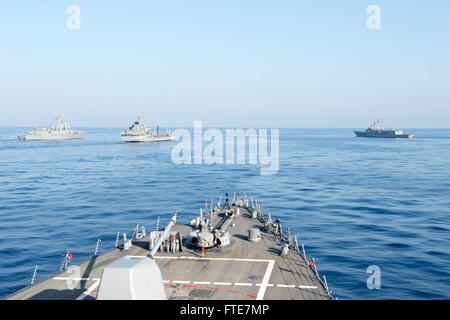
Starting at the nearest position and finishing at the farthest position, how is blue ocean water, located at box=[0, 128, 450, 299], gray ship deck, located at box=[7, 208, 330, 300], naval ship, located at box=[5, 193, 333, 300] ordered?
naval ship, located at box=[5, 193, 333, 300], gray ship deck, located at box=[7, 208, 330, 300], blue ocean water, located at box=[0, 128, 450, 299]

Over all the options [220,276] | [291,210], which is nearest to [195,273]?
[220,276]

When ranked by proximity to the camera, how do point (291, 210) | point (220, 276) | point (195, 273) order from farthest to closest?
point (291, 210)
point (195, 273)
point (220, 276)

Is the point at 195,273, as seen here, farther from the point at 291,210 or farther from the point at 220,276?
the point at 291,210

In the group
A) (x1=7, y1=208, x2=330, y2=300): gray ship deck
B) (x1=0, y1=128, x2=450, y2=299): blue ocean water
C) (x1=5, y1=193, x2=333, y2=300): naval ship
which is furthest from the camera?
(x1=0, y1=128, x2=450, y2=299): blue ocean water

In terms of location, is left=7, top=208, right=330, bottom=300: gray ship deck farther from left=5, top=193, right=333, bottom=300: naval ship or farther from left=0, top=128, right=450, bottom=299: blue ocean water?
left=0, top=128, right=450, bottom=299: blue ocean water

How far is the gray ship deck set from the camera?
21609mm

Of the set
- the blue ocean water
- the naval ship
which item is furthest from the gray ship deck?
the blue ocean water

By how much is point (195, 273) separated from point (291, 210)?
39.1 meters

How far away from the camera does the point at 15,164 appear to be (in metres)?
115

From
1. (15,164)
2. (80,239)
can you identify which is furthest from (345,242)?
(15,164)

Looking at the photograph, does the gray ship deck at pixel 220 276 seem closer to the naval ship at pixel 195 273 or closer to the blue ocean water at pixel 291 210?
the naval ship at pixel 195 273

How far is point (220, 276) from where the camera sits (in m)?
24.4

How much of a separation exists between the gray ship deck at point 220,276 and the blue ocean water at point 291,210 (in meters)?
8.55
